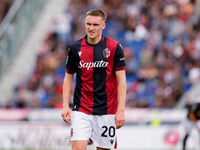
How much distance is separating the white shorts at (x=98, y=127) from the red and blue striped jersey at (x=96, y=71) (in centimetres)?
7

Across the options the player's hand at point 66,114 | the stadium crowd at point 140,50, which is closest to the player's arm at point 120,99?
the player's hand at point 66,114

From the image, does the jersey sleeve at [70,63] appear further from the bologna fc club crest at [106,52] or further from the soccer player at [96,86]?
the bologna fc club crest at [106,52]

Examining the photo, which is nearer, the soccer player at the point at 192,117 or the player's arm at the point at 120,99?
the player's arm at the point at 120,99

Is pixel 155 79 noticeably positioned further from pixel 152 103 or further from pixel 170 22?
pixel 170 22

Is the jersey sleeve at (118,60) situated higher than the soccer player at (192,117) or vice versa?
the jersey sleeve at (118,60)

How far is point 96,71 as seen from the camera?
5055mm

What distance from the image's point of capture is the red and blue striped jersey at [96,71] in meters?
5.05

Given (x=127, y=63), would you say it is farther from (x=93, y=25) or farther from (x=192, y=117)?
(x=93, y=25)

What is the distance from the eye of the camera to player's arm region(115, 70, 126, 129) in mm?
4879

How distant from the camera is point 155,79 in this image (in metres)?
13.4

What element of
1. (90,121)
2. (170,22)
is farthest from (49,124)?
(170,22)

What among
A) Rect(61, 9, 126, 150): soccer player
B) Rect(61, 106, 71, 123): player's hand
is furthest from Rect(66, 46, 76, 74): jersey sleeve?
Rect(61, 106, 71, 123): player's hand

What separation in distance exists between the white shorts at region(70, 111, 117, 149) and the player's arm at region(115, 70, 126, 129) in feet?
0.67

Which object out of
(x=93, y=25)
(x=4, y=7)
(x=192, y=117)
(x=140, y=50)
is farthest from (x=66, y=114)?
(x=4, y=7)
